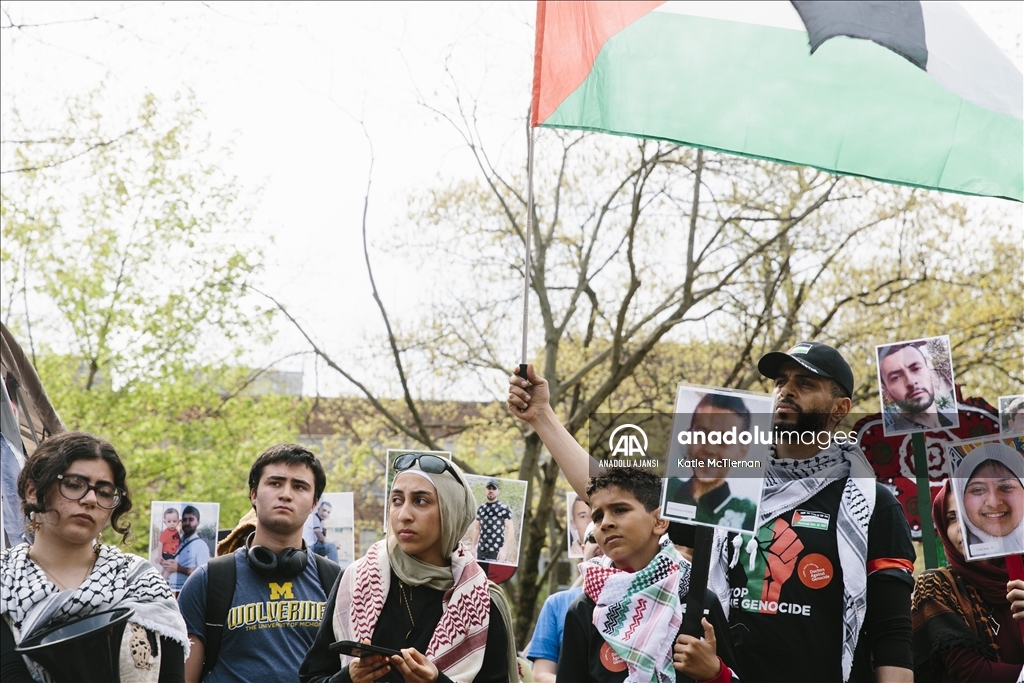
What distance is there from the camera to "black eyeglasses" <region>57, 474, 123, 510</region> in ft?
10.7

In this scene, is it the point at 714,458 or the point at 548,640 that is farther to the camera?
the point at 548,640

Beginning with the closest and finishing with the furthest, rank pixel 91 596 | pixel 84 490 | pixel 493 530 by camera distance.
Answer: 1. pixel 91 596
2. pixel 84 490
3. pixel 493 530

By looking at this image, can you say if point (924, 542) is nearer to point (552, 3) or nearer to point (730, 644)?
point (730, 644)

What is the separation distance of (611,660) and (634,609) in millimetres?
188

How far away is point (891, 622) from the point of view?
141 inches

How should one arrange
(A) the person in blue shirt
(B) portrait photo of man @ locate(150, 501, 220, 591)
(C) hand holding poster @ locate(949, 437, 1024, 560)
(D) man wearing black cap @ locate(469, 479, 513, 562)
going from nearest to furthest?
1. (C) hand holding poster @ locate(949, 437, 1024, 560)
2. (A) the person in blue shirt
3. (D) man wearing black cap @ locate(469, 479, 513, 562)
4. (B) portrait photo of man @ locate(150, 501, 220, 591)

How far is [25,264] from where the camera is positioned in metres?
19.3

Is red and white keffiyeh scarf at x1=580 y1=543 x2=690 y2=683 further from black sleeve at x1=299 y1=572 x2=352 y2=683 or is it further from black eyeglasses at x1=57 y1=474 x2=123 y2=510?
black eyeglasses at x1=57 y1=474 x2=123 y2=510

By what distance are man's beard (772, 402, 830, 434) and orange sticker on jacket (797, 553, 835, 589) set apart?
1.50 ft

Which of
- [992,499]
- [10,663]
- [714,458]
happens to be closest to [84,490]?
[10,663]

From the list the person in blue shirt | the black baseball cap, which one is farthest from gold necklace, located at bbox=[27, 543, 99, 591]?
the black baseball cap

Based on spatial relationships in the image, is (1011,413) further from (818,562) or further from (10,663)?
(10,663)

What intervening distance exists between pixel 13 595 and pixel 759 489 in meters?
2.14

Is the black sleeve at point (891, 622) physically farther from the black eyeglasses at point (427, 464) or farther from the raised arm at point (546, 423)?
the black eyeglasses at point (427, 464)
